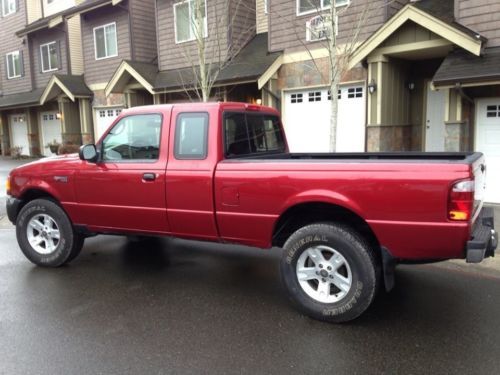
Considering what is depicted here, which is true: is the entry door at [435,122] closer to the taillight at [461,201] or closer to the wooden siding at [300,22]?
the wooden siding at [300,22]

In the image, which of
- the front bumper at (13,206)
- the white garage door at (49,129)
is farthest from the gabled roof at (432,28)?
the white garage door at (49,129)

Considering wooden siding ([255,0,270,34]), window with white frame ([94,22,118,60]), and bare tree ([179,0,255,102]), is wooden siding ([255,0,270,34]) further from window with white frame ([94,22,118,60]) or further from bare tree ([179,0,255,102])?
window with white frame ([94,22,118,60])

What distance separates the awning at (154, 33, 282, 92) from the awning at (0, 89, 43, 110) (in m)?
8.14

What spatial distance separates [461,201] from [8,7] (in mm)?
27488

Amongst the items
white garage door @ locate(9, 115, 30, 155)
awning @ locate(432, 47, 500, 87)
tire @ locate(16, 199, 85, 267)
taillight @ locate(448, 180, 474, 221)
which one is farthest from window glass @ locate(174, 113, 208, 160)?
white garage door @ locate(9, 115, 30, 155)

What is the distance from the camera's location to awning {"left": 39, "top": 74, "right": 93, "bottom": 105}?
64.2 feet

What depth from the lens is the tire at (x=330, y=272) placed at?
3.98 meters

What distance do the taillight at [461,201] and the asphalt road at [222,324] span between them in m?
1.04

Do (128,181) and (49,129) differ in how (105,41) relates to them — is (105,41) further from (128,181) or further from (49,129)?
(128,181)

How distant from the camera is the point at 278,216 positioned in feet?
14.3

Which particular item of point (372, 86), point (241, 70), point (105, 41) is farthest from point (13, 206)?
point (105, 41)

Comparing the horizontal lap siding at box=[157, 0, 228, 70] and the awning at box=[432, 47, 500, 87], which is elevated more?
the horizontal lap siding at box=[157, 0, 228, 70]

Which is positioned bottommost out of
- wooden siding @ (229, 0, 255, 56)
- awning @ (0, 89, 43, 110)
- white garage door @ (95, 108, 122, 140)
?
white garage door @ (95, 108, 122, 140)

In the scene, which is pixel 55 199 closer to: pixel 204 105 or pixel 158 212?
pixel 158 212
